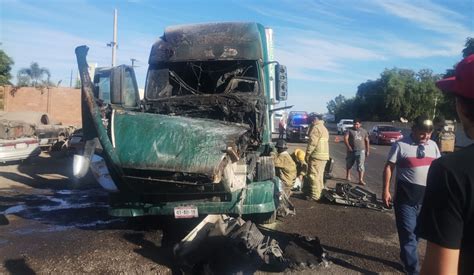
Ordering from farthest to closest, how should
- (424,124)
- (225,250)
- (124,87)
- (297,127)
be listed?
(297,127) → (124,87) → (225,250) → (424,124)

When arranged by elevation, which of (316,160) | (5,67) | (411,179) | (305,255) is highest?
(5,67)

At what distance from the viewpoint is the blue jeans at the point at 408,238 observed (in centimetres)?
442

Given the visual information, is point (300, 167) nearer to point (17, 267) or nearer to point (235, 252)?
point (235, 252)

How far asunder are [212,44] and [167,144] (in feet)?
9.20

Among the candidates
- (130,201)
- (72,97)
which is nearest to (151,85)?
(130,201)

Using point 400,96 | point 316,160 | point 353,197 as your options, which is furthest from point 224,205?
point 400,96

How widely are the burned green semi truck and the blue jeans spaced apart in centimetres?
183

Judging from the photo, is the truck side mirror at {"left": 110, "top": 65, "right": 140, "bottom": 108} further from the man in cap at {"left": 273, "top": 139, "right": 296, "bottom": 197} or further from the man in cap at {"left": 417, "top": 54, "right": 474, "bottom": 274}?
the man in cap at {"left": 417, "top": 54, "right": 474, "bottom": 274}

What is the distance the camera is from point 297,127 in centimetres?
2970

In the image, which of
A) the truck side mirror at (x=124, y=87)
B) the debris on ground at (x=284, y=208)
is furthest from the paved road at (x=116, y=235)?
the truck side mirror at (x=124, y=87)

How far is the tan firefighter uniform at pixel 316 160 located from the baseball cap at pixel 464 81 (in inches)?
286

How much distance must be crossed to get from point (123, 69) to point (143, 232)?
2.32m

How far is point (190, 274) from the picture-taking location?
15.4 feet

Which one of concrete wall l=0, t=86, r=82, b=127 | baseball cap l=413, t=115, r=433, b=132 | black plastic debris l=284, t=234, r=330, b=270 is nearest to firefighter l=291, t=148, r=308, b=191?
black plastic debris l=284, t=234, r=330, b=270
